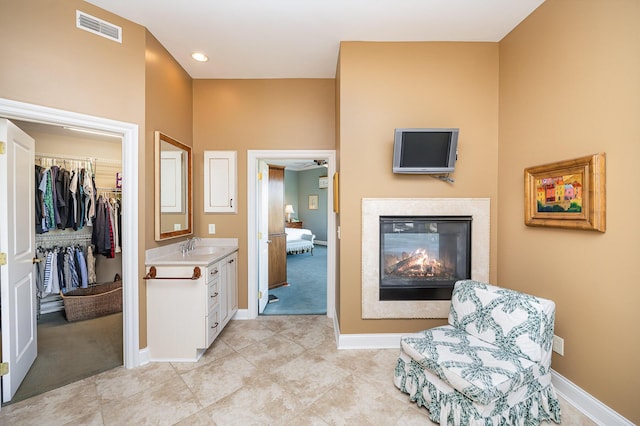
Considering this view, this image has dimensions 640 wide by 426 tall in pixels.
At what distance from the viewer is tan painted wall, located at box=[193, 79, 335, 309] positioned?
3166 mm

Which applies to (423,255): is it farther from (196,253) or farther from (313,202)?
(313,202)

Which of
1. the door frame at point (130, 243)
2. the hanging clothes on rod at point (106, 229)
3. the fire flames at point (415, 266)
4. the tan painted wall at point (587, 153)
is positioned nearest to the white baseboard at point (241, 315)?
the door frame at point (130, 243)

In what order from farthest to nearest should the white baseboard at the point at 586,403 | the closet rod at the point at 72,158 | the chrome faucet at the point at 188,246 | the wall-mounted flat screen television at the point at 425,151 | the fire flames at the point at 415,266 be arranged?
the closet rod at the point at 72,158 → the chrome faucet at the point at 188,246 → the fire flames at the point at 415,266 → the wall-mounted flat screen television at the point at 425,151 → the white baseboard at the point at 586,403

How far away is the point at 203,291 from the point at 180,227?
0.89 metres

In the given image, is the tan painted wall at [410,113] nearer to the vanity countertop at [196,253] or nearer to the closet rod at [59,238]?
the vanity countertop at [196,253]

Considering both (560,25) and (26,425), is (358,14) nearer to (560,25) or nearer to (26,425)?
(560,25)

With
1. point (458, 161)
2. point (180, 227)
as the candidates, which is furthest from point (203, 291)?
point (458, 161)

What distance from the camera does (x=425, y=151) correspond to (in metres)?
2.33

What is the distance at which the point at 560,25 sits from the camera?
1.86m

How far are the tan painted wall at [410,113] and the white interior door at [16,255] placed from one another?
2588 mm

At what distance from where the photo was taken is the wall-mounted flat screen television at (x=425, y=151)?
2281mm

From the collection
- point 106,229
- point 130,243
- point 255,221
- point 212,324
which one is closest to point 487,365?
point 212,324

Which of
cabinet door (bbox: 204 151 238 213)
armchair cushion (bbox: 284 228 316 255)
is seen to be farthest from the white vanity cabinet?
armchair cushion (bbox: 284 228 316 255)

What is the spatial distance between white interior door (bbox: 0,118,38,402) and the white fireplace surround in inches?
109
